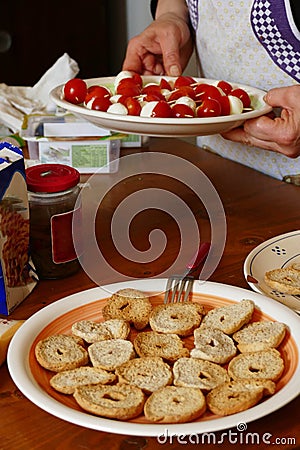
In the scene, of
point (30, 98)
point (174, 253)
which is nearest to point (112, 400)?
point (174, 253)

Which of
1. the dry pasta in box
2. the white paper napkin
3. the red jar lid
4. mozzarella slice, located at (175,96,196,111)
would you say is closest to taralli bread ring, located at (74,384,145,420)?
the dry pasta in box

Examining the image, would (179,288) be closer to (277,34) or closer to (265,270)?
(265,270)

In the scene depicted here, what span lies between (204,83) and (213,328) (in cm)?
73

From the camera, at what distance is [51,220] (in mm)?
1034

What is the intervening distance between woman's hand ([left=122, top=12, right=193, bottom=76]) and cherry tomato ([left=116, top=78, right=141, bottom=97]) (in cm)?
18

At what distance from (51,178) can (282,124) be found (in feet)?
1.43

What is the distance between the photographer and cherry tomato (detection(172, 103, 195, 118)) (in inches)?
48.0

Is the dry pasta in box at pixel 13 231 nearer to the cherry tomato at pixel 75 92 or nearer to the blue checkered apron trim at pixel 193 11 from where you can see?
the cherry tomato at pixel 75 92

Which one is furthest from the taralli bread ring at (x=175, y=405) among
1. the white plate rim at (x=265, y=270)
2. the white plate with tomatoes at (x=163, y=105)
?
the white plate with tomatoes at (x=163, y=105)

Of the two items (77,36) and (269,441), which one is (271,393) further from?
(77,36)

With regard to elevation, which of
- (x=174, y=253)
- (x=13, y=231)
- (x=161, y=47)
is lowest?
(x=174, y=253)

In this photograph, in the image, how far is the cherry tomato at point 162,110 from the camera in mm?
1200

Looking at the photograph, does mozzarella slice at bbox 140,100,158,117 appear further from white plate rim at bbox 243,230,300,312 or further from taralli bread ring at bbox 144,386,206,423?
taralli bread ring at bbox 144,386,206,423

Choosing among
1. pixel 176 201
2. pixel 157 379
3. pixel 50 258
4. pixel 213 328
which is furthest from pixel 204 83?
pixel 157 379
